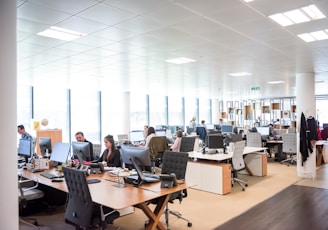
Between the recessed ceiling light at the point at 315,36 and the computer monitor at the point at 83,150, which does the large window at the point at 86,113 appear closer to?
the computer monitor at the point at 83,150

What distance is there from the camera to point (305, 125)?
6.84 metres

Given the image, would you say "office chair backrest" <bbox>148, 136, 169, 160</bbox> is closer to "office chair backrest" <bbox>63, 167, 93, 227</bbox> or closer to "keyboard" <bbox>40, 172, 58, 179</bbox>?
"keyboard" <bbox>40, 172, 58, 179</bbox>

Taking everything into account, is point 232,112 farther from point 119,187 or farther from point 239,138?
point 119,187

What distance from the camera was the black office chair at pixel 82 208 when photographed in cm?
278

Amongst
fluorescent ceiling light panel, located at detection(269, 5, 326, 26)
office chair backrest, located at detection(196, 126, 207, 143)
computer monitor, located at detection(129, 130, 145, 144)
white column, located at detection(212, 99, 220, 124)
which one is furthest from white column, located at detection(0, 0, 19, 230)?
white column, located at detection(212, 99, 220, 124)

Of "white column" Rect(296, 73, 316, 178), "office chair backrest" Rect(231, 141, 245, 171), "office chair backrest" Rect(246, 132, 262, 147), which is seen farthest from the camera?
"office chair backrest" Rect(246, 132, 262, 147)

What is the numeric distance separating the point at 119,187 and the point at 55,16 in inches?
89.0

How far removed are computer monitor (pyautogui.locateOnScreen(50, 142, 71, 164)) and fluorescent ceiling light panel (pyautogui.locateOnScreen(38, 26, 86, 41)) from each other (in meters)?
1.73

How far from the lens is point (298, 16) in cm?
347

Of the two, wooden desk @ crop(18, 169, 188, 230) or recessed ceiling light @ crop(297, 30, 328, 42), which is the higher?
recessed ceiling light @ crop(297, 30, 328, 42)

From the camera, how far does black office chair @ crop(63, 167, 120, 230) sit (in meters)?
2.78

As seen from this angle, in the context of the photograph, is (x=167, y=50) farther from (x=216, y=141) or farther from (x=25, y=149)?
(x=25, y=149)

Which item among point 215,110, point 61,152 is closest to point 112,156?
point 61,152

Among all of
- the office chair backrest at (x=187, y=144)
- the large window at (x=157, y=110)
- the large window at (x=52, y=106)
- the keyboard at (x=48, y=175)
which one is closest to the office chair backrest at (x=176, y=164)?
the keyboard at (x=48, y=175)
